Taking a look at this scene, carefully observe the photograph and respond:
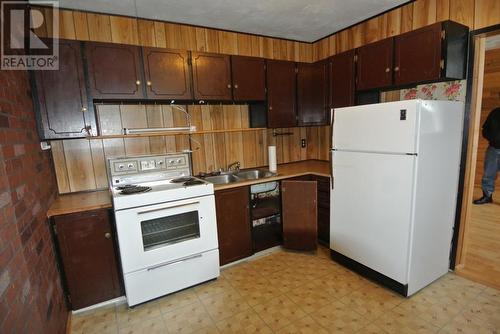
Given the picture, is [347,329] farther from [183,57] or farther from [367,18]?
[367,18]

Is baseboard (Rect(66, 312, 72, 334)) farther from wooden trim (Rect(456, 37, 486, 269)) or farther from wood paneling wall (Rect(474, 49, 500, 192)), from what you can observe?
wood paneling wall (Rect(474, 49, 500, 192))

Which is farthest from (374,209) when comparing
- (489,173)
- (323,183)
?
(489,173)

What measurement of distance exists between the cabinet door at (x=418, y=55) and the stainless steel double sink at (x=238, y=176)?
1.57m

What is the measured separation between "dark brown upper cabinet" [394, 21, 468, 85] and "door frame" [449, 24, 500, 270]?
7 centimetres

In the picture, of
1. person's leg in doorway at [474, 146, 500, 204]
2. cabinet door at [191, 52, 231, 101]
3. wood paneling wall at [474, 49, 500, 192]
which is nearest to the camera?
cabinet door at [191, 52, 231, 101]

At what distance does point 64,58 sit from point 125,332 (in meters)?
2.15

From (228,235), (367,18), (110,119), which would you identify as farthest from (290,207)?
(367,18)

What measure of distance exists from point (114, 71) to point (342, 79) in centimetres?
235

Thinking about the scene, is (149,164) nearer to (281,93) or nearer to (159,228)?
(159,228)

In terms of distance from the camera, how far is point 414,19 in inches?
96.6

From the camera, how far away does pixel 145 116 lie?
2.63 metres

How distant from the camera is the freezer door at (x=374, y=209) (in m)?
1.99

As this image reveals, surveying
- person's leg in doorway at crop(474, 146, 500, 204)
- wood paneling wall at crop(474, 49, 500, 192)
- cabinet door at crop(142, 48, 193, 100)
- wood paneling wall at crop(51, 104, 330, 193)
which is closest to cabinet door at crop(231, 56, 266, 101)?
wood paneling wall at crop(51, 104, 330, 193)

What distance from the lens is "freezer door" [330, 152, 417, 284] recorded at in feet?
6.53
